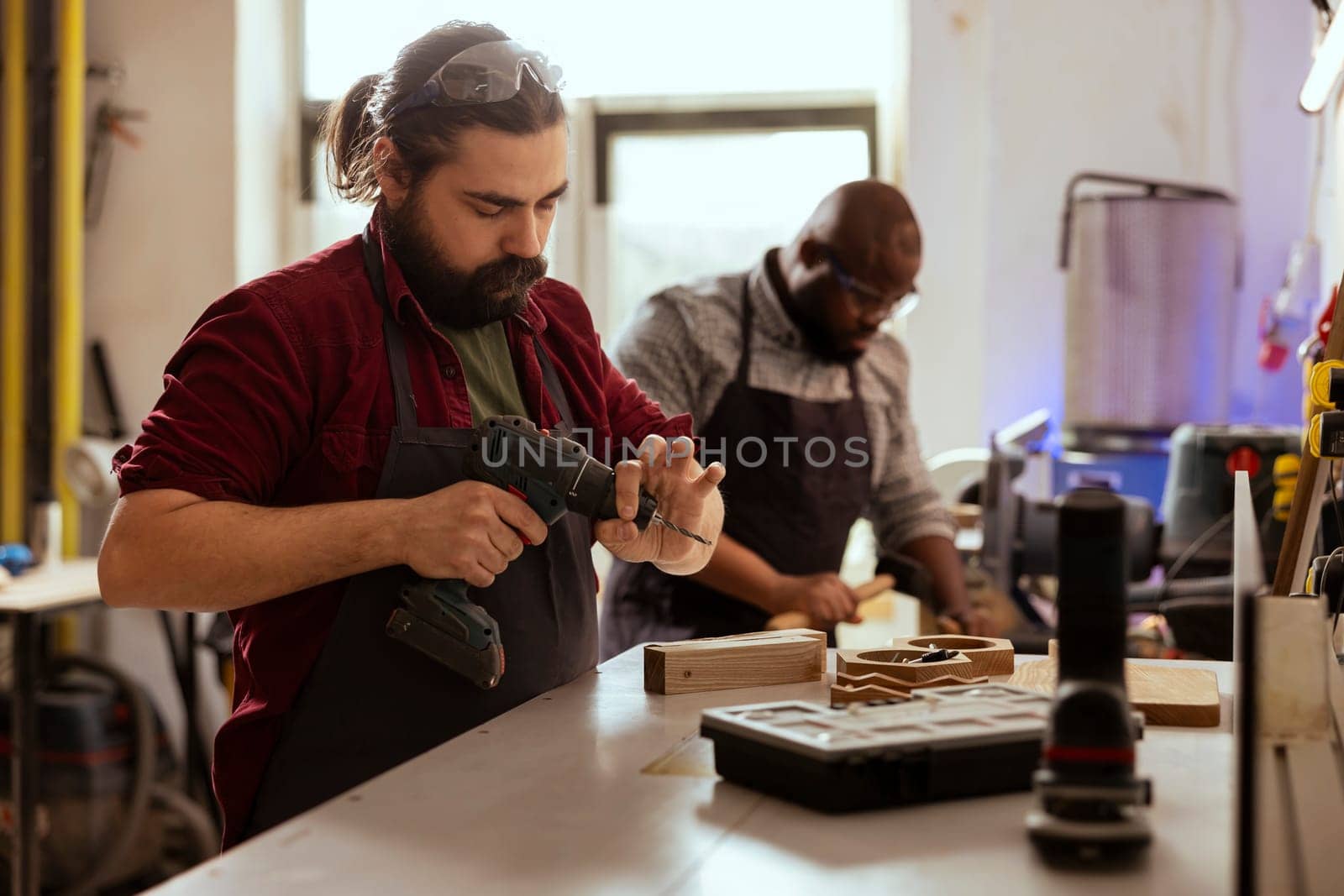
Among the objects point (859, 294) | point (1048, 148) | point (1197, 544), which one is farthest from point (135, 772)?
point (1048, 148)

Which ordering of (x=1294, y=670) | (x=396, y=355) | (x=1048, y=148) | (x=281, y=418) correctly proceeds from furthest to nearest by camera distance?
(x=1048, y=148), (x=396, y=355), (x=281, y=418), (x=1294, y=670)

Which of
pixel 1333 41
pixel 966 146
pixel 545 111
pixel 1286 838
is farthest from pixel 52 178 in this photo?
pixel 1286 838

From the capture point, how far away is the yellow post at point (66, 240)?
4.02 meters

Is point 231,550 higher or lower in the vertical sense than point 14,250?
lower

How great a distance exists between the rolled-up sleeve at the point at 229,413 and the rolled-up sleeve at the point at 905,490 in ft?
5.28

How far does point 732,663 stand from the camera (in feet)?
4.60

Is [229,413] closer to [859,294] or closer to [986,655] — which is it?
[986,655]

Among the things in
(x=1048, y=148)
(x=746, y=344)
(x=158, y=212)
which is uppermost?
(x=1048, y=148)

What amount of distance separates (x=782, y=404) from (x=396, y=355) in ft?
3.93

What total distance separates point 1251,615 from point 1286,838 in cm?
34

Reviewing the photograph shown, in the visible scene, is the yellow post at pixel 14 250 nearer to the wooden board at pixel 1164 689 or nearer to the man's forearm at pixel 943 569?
the man's forearm at pixel 943 569

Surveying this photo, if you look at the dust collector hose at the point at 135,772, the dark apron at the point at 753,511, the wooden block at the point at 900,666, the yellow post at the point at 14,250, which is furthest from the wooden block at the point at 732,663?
the yellow post at the point at 14,250

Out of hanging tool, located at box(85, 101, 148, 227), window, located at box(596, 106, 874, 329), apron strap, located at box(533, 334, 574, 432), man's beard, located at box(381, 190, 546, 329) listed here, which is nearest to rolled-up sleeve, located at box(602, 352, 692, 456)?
apron strap, located at box(533, 334, 574, 432)

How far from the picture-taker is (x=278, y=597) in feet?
4.49
